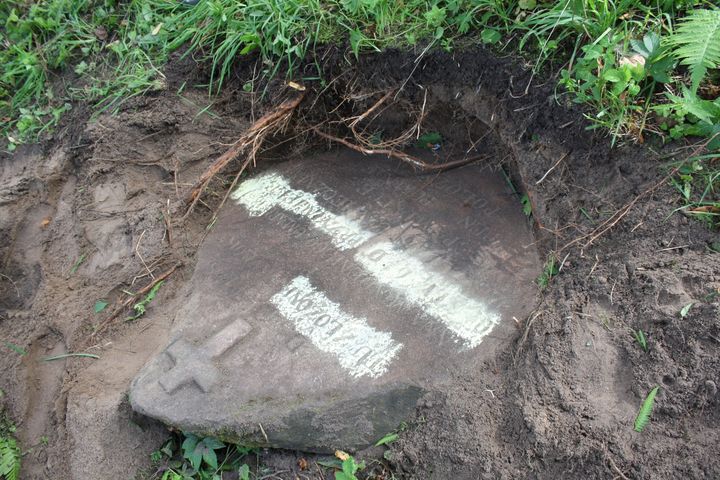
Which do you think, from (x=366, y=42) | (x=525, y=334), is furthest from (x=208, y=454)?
(x=366, y=42)

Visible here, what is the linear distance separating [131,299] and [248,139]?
90 cm

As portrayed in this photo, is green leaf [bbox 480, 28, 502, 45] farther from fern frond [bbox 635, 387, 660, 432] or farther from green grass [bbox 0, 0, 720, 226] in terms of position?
fern frond [bbox 635, 387, 660, 432]

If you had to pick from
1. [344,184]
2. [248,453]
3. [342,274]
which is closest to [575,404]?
[342,274]

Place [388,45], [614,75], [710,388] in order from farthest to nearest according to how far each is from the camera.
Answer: [388,45]
[614,75]
[710,388]

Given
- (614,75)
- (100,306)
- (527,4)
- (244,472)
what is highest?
(527,4)

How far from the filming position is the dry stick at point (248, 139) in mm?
2662

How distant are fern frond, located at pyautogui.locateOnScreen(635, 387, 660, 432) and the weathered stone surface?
20.8 inches

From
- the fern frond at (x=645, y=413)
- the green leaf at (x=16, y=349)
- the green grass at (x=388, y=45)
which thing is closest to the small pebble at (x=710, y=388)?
the fern frond at (x=645, y=413)

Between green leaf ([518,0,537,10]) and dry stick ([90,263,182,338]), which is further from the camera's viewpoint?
dry stick ([90,263,182,338])

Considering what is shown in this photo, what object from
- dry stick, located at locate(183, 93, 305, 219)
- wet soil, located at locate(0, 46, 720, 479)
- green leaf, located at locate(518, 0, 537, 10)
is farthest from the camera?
dry stick, located at locate(183, 93, 305, 219)

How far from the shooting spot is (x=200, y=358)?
218 centimetres

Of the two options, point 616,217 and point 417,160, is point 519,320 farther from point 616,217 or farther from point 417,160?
point 417,160

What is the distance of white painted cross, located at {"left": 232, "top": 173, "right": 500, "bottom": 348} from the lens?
82.2 inches

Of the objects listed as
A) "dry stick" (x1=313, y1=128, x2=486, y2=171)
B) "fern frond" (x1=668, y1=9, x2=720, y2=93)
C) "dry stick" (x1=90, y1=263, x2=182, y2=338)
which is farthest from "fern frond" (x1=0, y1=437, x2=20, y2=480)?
"fern frond" (x1=668, y1=9, x2=720, y2=93)
